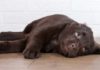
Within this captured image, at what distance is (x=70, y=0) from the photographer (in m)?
3.95

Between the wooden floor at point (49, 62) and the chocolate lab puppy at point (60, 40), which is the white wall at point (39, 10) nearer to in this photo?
the chocolate lab puppy at point (60, 40)

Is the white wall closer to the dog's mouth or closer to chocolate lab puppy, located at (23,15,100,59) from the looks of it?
chocolate lab puppy, located at (23,15,100,59)

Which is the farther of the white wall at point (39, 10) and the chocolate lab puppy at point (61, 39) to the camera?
the white wall at point (39, 10)

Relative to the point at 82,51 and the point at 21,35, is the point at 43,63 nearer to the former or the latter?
the point at 82,51

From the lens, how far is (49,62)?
2.54 metres

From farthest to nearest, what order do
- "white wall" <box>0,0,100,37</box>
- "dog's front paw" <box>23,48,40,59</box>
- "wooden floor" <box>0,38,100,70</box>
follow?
"white wall" <box>0,0,100,37</box> → "dog's front paw" <box>23,48,40,59</box> → "wooden floor" <box>0,38,100,70</box>

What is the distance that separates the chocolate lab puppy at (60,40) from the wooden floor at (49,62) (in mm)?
62

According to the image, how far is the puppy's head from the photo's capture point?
8.68ft

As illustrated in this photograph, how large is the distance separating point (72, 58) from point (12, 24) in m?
1.51

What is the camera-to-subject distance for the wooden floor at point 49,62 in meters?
2.35

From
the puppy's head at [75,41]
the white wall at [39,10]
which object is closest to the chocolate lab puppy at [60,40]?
the puppy's head at [75,41]

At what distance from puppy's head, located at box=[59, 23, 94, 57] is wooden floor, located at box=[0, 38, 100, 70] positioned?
55mm

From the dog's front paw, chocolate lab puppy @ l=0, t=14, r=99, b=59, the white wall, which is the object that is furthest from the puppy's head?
→ the white wall

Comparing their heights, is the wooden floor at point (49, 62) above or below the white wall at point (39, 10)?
below
